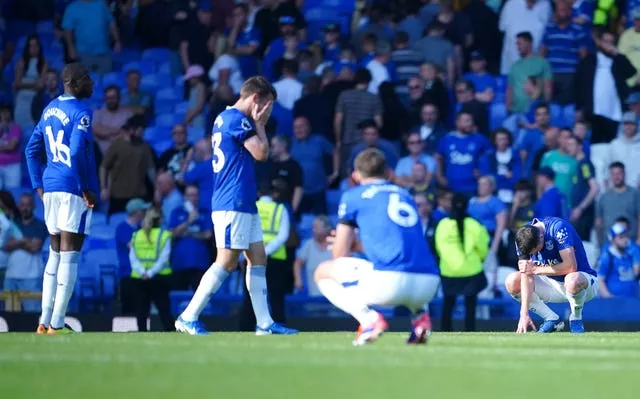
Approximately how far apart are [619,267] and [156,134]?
8308 mm

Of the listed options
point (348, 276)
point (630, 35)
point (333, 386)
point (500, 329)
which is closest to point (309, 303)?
point (500, 329)

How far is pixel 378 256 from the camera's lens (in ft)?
38.6

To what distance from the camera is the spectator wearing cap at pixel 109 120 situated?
25047 mm

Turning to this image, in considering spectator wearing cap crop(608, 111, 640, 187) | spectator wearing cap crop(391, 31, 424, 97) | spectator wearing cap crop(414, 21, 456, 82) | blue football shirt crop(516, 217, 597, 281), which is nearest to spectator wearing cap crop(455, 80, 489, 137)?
spectator wearing cap crop(414, 21, 456, 82)

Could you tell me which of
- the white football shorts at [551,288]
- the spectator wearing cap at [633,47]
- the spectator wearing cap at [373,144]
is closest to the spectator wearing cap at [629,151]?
the spectator wearing cap at [633,47]

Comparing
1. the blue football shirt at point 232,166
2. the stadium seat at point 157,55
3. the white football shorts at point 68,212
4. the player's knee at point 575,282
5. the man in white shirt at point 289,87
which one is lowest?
the player's knee at point 575,282

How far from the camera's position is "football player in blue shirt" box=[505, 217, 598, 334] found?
49.6ft

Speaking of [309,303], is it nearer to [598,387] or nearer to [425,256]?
[425,256]

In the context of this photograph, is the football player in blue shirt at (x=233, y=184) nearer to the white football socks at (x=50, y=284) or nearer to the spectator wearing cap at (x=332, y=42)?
the white football socks at (x=50, y=284)

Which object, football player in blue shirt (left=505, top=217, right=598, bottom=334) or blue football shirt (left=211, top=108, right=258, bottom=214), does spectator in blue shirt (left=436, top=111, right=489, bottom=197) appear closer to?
football player in blue shirt (left=505, top=217, right=598, bottom=334)

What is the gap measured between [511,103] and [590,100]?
119 centimetres

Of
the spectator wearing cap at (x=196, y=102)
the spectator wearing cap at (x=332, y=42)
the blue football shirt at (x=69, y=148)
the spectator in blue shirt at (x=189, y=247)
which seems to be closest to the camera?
the blue football shirt at (x=69, y=148)

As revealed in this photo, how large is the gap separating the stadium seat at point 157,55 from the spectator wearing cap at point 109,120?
Result: 2.48 m

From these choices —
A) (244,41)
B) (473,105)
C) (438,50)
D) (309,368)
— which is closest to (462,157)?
(473,105)
